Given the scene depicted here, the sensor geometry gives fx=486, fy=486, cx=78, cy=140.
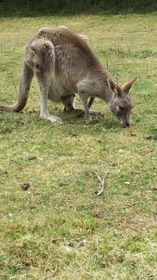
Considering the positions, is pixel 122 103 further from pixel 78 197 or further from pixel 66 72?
pixel 78 197

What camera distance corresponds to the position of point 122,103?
5902 millimetres

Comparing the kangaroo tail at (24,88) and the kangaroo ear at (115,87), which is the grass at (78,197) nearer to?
the kangaroo tail at (24,88)

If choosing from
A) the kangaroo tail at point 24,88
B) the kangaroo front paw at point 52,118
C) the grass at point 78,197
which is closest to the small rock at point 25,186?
the grass at point 78,197

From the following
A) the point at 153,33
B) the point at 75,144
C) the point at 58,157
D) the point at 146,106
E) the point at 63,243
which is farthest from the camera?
the point at 153,33

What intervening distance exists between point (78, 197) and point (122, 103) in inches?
85.9

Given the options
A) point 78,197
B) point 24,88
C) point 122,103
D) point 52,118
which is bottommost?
point 52,118

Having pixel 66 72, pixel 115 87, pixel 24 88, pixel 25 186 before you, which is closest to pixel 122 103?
pixel 115 87

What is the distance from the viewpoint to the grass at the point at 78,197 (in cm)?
311

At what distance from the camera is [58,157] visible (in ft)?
16.3

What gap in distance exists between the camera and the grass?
10.2 ft

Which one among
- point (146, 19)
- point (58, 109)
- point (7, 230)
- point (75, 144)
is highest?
point (7, 230)

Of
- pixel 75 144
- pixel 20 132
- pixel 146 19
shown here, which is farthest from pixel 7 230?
pixel 146 19

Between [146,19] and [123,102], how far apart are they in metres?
13.4

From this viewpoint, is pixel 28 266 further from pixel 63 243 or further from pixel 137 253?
pixel 137 253
